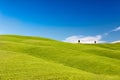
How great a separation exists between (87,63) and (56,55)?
8.91m

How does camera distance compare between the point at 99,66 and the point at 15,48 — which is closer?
the point at 99,66

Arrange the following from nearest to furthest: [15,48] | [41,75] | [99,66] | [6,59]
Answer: [41,75]
[6,59]
[99,66]
[15,48]

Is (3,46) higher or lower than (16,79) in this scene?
higher

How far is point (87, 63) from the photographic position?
164ft

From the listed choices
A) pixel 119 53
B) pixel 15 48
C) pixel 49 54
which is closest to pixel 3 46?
pixel 15 48

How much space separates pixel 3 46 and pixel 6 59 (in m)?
20.3

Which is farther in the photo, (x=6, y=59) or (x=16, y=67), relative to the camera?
(x=6, y=59)

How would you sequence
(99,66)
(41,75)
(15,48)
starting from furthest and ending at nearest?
(15,48), (99,66), (41,75)

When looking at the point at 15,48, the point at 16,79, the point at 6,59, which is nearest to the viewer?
the point at 16,79

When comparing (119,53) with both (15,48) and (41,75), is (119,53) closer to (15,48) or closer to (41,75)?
(15,48)

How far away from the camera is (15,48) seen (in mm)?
63406

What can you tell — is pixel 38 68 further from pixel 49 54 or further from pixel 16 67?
pixel 49 54

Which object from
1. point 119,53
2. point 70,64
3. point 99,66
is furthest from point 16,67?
point 119,53

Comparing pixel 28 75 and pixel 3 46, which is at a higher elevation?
pixel 3 46
